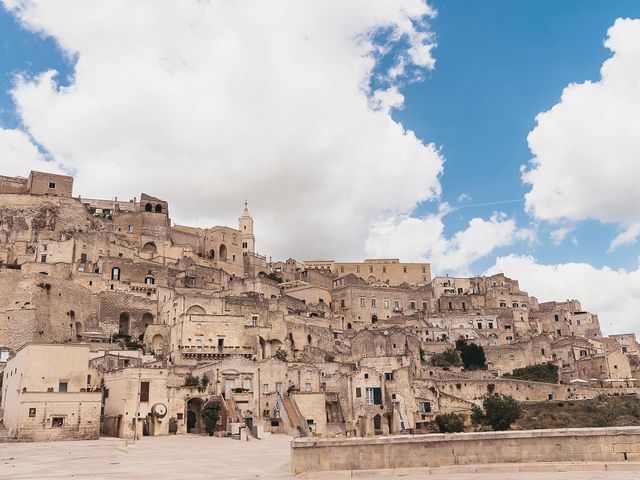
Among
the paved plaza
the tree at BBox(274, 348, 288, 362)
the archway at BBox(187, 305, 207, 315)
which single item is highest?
the archway at BBox(187, 305, 207, 315)

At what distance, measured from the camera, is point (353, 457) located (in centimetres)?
1677

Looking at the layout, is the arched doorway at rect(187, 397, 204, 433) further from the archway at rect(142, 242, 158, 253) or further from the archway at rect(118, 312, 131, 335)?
the archway at rect(142, 242, 158, 253)

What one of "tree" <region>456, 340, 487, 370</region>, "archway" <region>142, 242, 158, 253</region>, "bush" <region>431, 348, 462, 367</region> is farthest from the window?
"archway" <region>142, 242, 158, 253</region>

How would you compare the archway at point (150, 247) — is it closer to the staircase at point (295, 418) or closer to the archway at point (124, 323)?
the archway at point (124, 323)

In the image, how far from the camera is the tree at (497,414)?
5016 cm

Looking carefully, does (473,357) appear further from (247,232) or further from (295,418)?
(247,232)

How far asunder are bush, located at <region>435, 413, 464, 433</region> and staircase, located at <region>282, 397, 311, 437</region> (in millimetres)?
12160

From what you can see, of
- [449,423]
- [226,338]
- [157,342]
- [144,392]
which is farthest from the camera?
[157,342]

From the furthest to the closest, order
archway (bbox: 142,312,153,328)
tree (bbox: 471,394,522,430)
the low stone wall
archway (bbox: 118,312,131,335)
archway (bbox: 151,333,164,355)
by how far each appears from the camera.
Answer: archway (bbox: 142,312,153,328) < archway (bbox: 118,312,131,335) < archway (bbox: 151,333,164,355) < tree (bbox: 471,394,522,430) < the low stone wall

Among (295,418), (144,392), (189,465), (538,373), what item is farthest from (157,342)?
(538,373)

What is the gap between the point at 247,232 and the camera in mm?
105188

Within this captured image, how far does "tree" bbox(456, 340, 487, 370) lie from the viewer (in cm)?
6606

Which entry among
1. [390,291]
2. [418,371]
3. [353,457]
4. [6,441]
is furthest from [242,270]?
[353,457]

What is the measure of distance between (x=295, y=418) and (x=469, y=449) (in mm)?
27660
